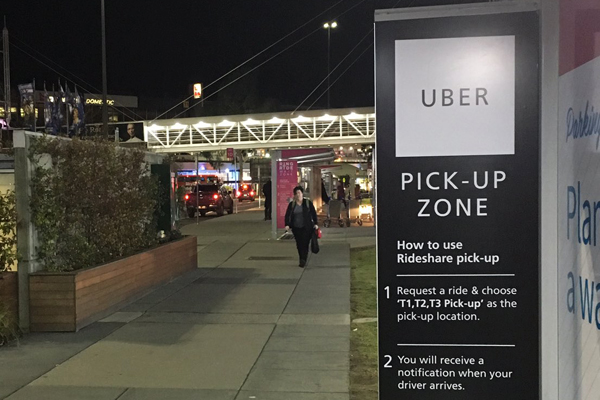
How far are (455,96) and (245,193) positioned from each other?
49857mm

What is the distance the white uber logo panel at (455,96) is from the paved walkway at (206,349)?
3.18 meters

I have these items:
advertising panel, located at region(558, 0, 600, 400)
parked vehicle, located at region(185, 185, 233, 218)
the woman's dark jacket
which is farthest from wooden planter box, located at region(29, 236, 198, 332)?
parked vehicle, located at region(185, 185, 233, 218)

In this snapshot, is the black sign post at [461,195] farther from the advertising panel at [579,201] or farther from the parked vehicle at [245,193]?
the parked vehicle at [245,193]

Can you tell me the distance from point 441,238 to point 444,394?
0.79 m

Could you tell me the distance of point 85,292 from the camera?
7867 millimetres

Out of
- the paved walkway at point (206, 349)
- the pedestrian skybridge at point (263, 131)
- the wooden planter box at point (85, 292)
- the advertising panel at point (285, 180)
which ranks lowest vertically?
the paved walkway at point (206, 349)

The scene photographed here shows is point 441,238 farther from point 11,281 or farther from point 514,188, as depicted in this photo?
point 11,281

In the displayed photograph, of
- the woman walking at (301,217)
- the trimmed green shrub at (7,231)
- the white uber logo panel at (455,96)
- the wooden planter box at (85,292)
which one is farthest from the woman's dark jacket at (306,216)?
the white uber logo panel at (455,96)

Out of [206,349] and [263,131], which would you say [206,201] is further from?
[206,349]

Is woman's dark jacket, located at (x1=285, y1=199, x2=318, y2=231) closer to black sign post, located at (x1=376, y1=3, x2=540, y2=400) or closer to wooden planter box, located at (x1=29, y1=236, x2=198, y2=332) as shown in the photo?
wooden planter box, located at (x1=29, y1=236, x2=198, y2=332)

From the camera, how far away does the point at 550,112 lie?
115 inches

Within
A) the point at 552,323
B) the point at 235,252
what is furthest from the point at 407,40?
the point at 235,252

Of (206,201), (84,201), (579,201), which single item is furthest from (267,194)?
(579,201)

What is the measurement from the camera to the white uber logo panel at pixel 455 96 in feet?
9.73
